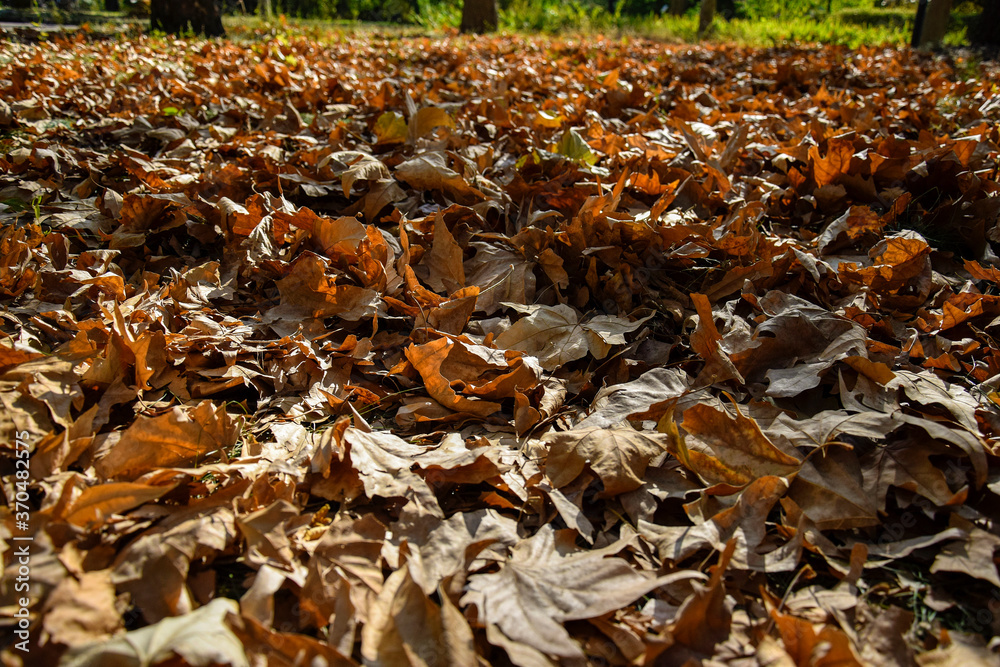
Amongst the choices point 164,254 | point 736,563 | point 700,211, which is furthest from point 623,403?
point 164,254

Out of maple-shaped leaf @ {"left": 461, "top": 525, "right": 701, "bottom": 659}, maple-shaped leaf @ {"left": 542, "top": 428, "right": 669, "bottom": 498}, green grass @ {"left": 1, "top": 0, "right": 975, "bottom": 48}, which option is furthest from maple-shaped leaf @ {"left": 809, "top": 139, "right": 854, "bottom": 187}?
green grass @ {"left": 1, "top": 0, "right": 975, "bottom": 48}

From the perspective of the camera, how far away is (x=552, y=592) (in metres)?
1.02

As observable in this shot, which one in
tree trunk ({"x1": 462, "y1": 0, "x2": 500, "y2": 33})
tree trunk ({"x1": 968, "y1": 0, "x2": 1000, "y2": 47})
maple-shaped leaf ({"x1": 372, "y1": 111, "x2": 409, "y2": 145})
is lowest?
maple-shaped leaf ({"x1": 372, "y1": 111, "x2": 409, "y2": 145})

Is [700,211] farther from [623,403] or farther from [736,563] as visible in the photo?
[736,563]

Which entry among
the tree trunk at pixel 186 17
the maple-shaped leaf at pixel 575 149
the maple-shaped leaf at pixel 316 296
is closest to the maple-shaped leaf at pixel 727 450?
the maple-shaped leaf at pixel 316 296

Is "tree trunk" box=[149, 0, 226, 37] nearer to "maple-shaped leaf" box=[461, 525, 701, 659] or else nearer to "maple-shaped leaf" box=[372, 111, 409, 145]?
"maple-shaped leaf" box=[372, 111, 409, 145]

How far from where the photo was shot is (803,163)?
8.49ft

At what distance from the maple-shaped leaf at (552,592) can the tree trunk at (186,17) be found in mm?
9389

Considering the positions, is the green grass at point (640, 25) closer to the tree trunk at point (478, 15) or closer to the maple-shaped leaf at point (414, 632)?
the tree trunk at point (478, 15)

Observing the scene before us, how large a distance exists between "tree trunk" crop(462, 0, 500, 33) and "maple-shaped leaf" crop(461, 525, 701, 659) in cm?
1305

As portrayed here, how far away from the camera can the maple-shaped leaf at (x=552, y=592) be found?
95 cm

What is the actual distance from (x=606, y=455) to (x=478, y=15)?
42.7ft

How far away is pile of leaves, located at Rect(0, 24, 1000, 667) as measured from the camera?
3.19 ft

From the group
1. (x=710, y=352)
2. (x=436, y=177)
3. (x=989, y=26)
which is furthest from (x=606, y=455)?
(x=989, y=26)
